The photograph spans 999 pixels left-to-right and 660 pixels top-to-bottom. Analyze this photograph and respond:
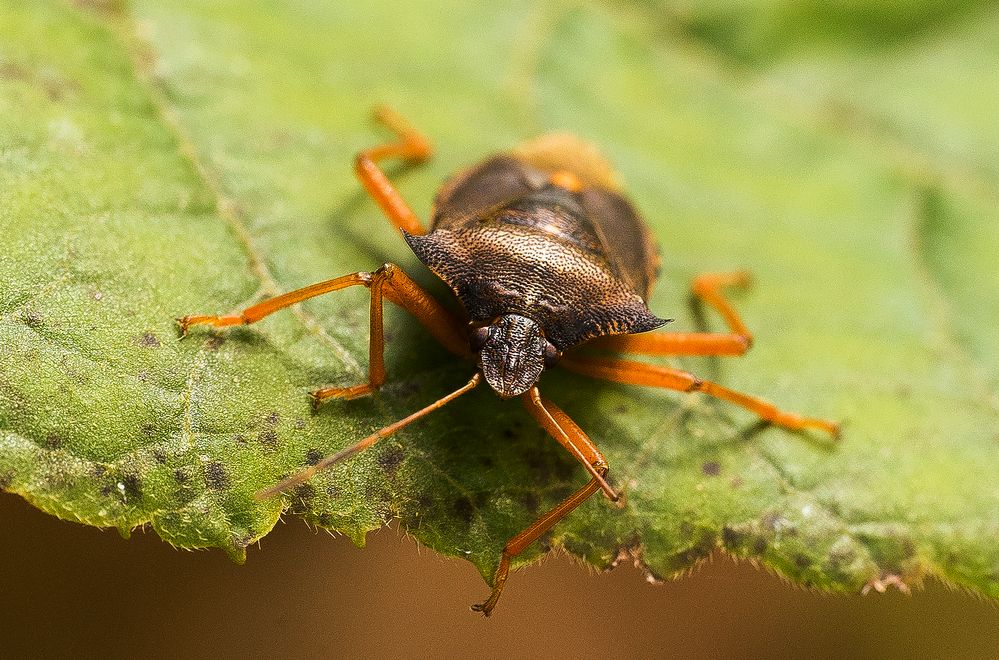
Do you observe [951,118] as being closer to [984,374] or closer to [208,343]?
[984,374]

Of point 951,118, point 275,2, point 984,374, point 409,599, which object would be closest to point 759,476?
point 984,374

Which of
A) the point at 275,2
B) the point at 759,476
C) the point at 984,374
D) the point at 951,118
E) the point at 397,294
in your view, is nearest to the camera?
the point at 397,294

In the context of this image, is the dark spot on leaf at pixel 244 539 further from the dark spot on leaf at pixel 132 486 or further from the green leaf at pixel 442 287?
the dark spot on leaf at pixel 132 486

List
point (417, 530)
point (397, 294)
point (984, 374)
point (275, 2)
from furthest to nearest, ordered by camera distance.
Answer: point (275, 2) < point (984, 374) < point (397, 294) < point (417, 530)

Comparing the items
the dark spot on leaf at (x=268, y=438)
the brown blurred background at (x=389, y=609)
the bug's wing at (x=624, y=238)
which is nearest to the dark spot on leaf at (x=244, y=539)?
the dark spot on leaf at (x=268, y=438)

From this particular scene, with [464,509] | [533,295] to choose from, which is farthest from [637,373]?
[464,509]
